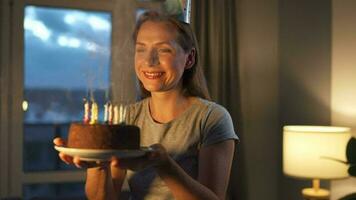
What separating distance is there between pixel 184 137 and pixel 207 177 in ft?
0.42

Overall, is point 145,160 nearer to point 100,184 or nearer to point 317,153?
point 100,184

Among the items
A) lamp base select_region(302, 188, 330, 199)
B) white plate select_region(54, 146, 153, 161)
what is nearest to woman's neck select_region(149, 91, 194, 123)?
white plate select_region(54, 146, 153, 161)

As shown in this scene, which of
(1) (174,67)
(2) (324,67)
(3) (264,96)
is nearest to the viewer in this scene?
(1) (174,67)

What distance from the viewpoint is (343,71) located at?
9.15 feet

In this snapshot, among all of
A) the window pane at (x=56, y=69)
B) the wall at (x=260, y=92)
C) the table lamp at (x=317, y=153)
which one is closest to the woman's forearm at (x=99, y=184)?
the table lamp at (x=317, y=153)

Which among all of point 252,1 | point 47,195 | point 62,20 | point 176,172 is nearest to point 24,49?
point 62,20

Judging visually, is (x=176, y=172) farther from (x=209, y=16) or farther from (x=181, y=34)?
(x=209, y=16)

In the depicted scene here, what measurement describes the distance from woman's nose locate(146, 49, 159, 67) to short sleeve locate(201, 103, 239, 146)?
0.21 m

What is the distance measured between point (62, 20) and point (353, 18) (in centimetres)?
210

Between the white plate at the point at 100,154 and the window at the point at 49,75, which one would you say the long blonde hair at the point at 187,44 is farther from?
the window at the point at 49,75

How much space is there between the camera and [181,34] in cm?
128

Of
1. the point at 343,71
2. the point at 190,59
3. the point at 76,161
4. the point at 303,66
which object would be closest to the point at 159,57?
the point at 190,59

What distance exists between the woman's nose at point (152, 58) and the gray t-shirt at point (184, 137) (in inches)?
7.1

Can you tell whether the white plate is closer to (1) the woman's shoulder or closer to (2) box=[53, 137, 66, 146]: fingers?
(2) box=[53, 137, 66, 146]: fingers
